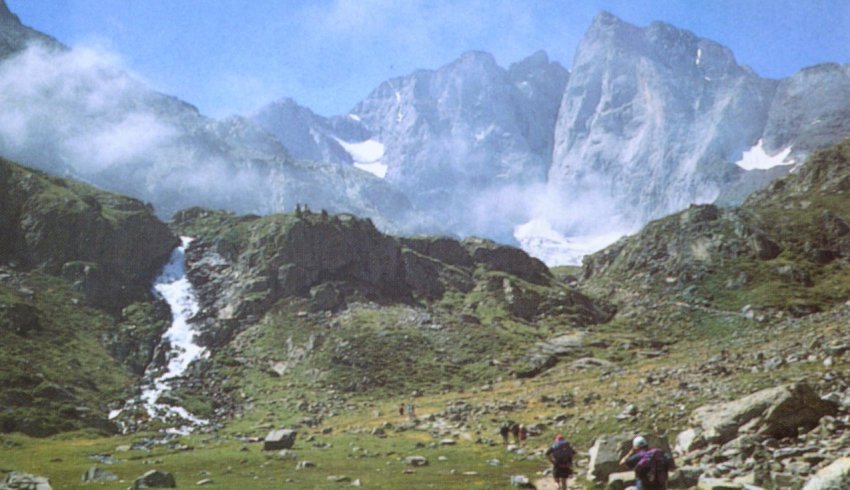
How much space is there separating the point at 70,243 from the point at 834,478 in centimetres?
20410

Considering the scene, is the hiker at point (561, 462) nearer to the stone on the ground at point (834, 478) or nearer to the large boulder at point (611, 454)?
the large boulder at point (611, 454)

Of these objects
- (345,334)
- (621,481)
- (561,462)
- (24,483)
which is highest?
(345,334)

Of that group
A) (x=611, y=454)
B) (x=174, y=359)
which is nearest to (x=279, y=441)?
(x=611, y=454)

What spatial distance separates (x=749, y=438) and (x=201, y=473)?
3467cm

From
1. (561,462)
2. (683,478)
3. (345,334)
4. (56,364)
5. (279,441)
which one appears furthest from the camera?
(345,334)

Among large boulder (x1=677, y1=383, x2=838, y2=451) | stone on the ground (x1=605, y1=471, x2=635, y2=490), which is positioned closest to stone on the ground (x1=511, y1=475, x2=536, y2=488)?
stone on the ground (x1=605, y1=471, x2=635, y2=490)

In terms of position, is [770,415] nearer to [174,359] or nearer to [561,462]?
[561,462]

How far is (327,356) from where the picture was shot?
477ft

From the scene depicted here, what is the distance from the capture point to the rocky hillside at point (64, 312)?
103 m

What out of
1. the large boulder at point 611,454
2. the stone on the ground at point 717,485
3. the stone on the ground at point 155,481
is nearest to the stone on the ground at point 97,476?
the stone on the ground at point 155,481

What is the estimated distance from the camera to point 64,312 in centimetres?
15475

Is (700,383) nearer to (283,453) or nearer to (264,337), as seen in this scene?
(283,453)

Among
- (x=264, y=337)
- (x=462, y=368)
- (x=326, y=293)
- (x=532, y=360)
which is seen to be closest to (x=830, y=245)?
(x=532, y=360)

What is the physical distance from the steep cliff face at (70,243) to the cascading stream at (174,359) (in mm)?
9451
